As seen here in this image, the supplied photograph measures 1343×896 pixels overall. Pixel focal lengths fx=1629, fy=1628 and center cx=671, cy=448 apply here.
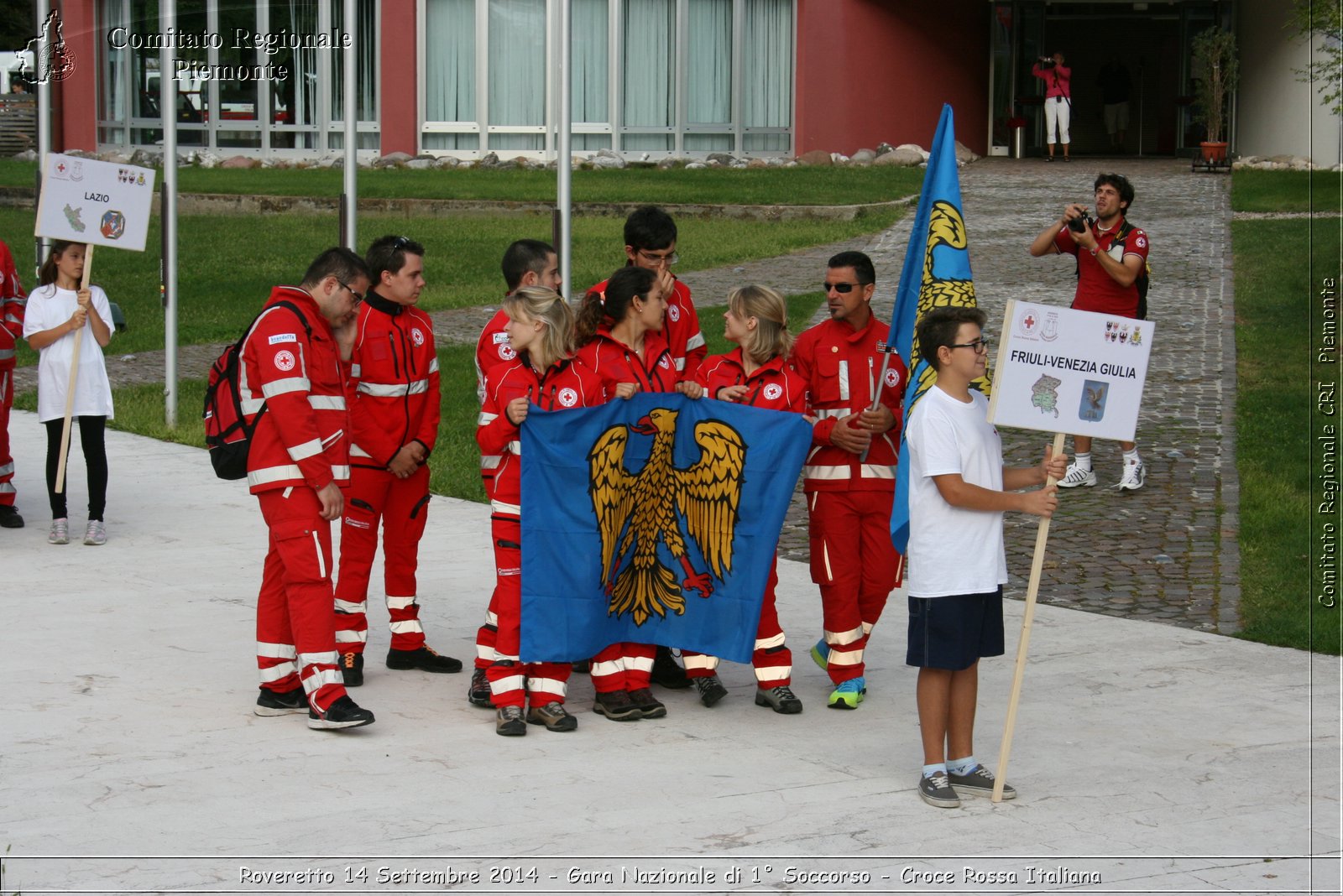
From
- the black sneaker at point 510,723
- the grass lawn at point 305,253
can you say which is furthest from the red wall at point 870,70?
the black sneaker at point 510,723

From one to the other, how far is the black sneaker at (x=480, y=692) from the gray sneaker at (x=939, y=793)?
1.99 m

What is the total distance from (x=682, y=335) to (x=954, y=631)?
2110mm

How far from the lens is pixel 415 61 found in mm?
33438

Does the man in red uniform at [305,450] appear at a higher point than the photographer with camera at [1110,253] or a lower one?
lower

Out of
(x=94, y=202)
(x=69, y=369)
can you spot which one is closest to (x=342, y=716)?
(x=69, y=369)

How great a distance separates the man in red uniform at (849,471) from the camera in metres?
6.90

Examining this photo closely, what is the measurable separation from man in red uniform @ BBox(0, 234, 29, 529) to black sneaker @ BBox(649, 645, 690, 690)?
4.85 m

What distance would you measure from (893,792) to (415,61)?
97.4ft

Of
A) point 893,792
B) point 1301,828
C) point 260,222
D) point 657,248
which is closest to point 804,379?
point 657,248

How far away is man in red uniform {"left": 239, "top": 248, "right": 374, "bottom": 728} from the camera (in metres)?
6.34

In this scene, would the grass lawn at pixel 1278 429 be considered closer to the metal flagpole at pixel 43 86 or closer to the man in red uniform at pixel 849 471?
the man in red uniform at pixel 849 471

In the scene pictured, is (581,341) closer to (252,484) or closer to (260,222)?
(252,484)

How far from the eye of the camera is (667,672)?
737 cm

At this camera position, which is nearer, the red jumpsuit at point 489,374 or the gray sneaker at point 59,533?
the red jumpsuit at point 489,374
